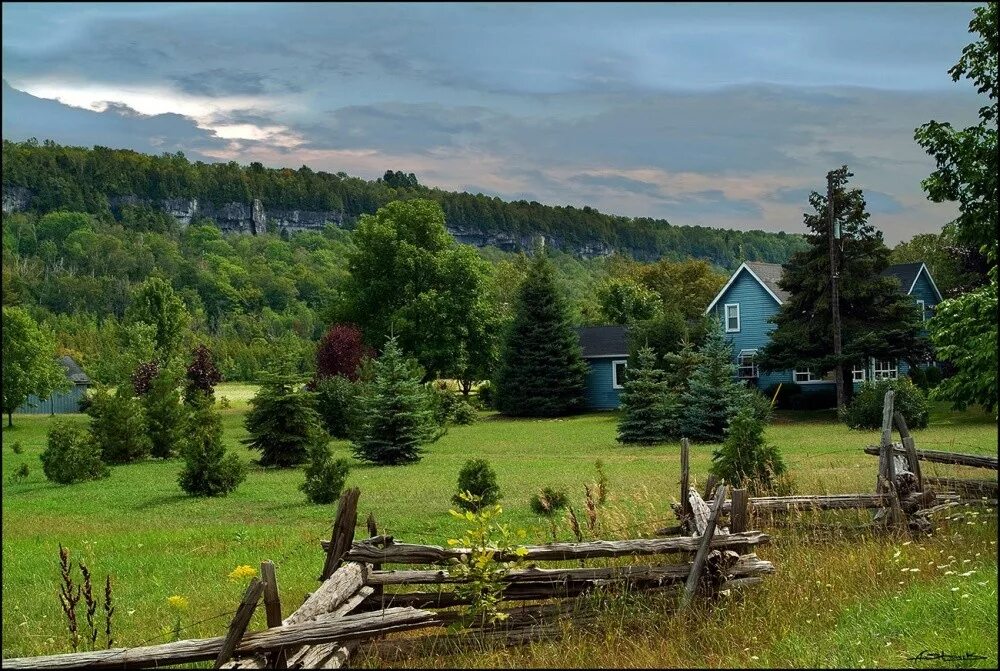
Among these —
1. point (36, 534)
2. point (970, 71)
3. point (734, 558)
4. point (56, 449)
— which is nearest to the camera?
point (734, 558)

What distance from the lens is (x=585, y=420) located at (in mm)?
39406

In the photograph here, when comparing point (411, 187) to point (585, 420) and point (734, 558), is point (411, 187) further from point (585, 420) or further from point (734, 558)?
point (734, 558)

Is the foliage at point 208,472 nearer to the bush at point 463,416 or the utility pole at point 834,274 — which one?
the bush at point 463,416

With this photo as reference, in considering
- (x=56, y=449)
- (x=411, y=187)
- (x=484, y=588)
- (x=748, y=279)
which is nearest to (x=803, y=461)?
(x=484, y=588)

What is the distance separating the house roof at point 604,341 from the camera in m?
45.0

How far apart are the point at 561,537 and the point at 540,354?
99.6 ft

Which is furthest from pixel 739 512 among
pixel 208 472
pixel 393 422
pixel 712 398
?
pixel 712 398

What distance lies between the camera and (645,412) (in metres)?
29.9

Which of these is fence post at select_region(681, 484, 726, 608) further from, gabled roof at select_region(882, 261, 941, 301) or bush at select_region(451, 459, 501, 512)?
gabled roof at select_region(882, 261, 941, 301)

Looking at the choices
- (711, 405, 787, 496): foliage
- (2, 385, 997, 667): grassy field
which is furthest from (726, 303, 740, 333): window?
(711, 405, 787, 496): foliage

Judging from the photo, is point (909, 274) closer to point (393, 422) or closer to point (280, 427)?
point (393, 422)

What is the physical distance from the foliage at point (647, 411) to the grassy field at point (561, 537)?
8.34 ft

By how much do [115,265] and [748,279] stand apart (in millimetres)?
93155

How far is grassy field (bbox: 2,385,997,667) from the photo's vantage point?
655cm
